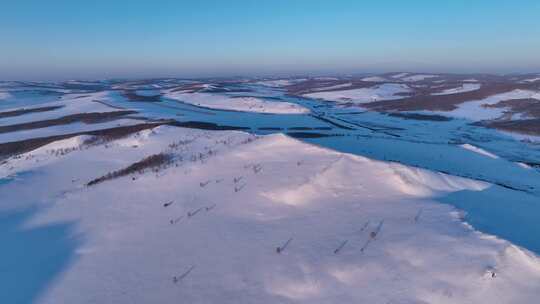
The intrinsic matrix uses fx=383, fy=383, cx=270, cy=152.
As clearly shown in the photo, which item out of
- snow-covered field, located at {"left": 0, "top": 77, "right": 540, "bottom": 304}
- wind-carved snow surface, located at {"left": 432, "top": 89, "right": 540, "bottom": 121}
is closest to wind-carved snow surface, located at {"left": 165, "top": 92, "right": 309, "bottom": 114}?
wind-carved snow surface, located at {"left": 432, "top": 89, "right": 540, "bottom": 121}

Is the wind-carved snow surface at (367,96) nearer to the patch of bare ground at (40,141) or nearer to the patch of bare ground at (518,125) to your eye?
the patch of bare ground at (518,125)

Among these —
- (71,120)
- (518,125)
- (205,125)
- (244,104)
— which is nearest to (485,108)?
(518,125)

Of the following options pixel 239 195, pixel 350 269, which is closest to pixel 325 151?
pixel 239 195

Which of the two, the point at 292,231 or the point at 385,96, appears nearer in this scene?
the point at 292,231

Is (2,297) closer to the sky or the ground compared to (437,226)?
closer to the ground

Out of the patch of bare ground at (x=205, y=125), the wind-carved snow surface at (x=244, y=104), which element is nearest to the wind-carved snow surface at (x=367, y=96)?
the wind-carved snow surface at (x=244, y=104)

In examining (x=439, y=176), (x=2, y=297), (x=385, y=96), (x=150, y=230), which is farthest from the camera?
(x=385, y=96)

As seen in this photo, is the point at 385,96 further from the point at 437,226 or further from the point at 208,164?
the point at 437,226
